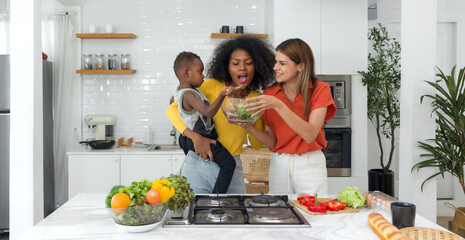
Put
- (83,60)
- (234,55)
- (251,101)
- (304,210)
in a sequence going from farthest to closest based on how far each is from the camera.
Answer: (83,60) → (234,55) → (251,101) → (304,210)

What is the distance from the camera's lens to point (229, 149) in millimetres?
2229

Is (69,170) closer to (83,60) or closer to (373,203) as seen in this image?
(83,60)

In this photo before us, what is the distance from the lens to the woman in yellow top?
7.14 ft

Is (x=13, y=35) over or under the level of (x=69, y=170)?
over

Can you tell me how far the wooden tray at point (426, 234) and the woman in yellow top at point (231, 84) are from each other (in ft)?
3.46

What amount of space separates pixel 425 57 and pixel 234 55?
1.76 metres

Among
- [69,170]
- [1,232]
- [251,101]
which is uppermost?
[251,101]

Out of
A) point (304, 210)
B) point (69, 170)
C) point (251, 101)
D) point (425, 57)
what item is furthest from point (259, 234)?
point (69, 170)

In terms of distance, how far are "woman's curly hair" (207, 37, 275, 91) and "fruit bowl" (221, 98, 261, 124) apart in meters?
0.35

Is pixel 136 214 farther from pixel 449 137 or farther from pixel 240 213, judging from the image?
pixel 449 137

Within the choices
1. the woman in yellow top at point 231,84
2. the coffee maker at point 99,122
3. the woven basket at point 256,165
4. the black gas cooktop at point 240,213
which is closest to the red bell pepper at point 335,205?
the black gas cooktop at point 240,213

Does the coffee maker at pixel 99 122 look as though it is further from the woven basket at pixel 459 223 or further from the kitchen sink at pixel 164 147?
the woven basket at pixel 459 223

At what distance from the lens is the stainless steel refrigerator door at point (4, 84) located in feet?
13.4

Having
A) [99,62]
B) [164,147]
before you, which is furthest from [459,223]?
[99,62]
